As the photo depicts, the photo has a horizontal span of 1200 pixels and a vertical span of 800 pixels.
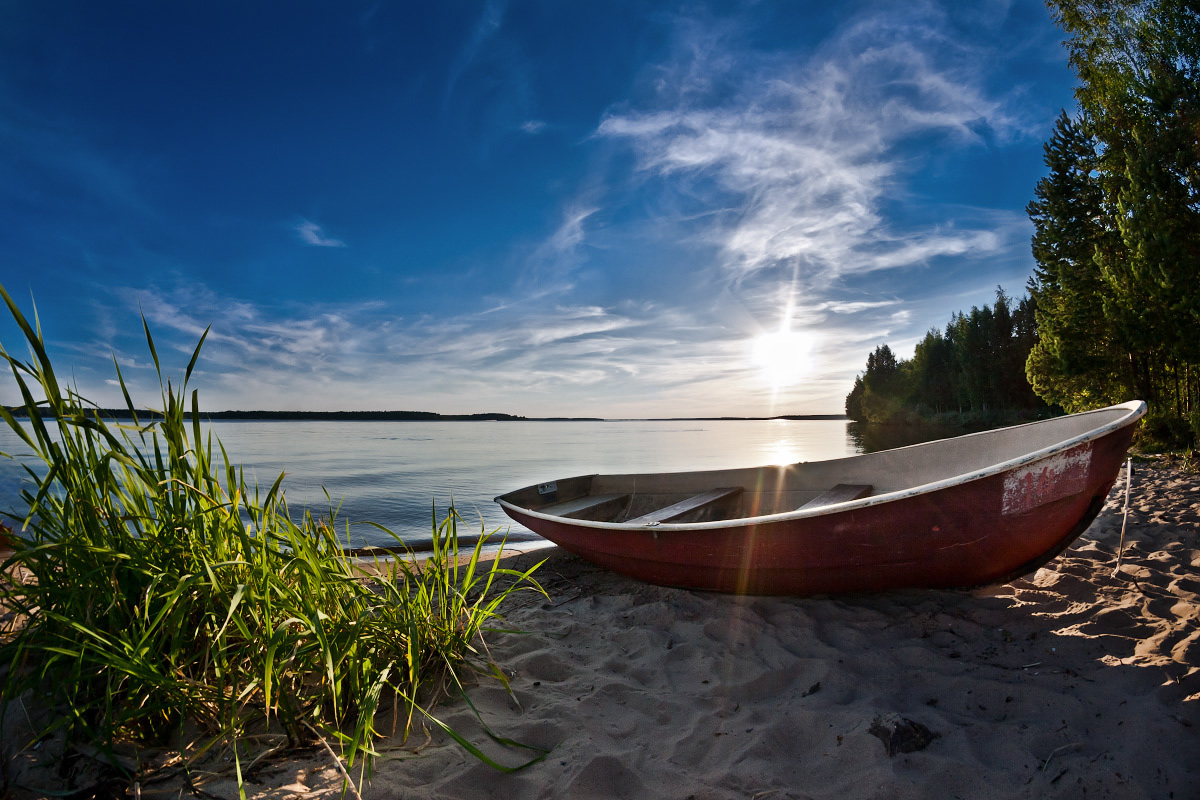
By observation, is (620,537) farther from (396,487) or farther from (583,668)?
(396,487)

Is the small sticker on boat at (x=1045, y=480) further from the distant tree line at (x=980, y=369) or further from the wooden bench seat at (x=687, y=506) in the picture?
the distant tree line at (x=980, y=369)

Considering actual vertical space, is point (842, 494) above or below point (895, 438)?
above

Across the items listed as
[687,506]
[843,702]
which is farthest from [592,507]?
[843,702]

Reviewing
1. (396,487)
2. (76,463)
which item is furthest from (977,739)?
(396,487)

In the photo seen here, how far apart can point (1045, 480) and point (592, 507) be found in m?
4.15

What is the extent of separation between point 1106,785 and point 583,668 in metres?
2.05

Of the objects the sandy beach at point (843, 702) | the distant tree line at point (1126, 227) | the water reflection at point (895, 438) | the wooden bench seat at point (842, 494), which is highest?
the distant tree line at point (1126, 227)

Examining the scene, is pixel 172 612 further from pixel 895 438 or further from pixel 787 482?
pixel 895 438

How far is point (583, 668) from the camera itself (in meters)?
2.83

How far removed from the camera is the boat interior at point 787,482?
170 inches

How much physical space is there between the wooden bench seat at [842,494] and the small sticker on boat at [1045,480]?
1.64 metres

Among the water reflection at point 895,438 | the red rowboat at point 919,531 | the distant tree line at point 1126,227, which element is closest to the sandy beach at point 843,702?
the red rowboat at point 919,531

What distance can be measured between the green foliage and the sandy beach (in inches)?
391

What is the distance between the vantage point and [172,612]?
1978 millimetres
